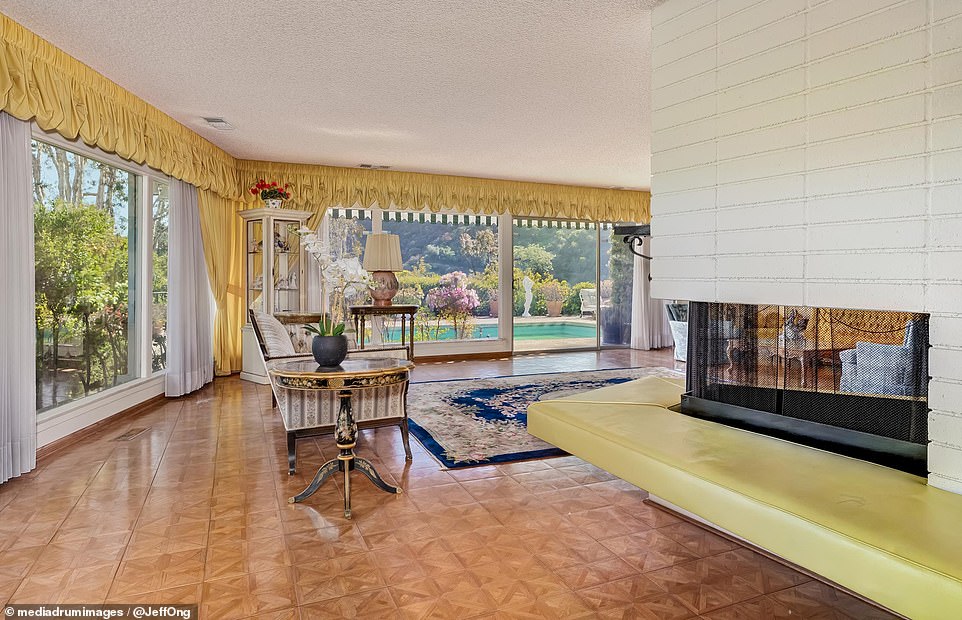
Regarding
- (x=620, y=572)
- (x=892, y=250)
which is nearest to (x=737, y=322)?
(x=892, y=250)

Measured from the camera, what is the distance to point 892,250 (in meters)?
2.04

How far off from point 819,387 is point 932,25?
4.35ft

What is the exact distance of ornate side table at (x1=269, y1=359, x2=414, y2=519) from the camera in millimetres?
2986

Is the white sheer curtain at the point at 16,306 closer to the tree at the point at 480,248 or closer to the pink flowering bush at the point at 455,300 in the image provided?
the pink flowering bush at the point at 455,300

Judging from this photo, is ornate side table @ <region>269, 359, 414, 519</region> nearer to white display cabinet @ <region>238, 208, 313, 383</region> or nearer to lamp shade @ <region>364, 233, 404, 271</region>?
white display cabinet @ <region>238, 208, 313, 383</region>

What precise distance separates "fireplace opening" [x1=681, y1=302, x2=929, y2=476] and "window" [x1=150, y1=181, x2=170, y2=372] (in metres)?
4.85

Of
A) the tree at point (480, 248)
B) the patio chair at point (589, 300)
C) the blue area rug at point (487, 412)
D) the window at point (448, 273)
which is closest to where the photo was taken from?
the blue area rug at point (487, 412)

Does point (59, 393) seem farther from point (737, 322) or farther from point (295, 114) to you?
point (737, 322)

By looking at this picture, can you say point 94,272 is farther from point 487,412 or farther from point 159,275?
point 487,412

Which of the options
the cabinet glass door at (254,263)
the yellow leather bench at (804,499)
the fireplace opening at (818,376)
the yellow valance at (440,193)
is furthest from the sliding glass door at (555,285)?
the yellow leather bench at (804,499)

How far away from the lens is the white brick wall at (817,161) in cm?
190

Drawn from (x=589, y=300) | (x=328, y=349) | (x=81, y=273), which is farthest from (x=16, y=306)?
(x=589, y=300)

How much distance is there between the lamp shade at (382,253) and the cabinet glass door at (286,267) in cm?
84

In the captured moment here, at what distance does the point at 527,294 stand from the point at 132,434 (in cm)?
587
